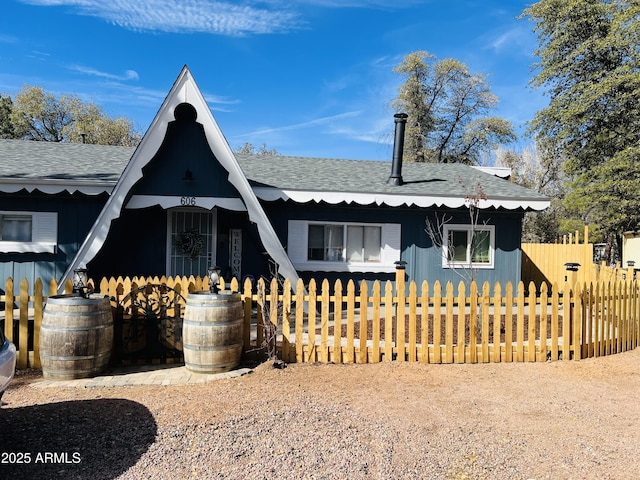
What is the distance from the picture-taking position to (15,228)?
9898 mm

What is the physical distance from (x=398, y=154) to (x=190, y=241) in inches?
250

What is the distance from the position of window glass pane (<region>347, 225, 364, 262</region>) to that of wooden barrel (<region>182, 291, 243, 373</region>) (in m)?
6.04

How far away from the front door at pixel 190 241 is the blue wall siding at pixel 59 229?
1806 millimetres

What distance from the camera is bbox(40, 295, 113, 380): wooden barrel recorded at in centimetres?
520

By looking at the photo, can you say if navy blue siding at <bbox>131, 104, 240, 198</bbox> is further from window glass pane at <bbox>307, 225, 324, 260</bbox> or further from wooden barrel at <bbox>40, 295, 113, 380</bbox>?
wooden barrel at <bbox>40, 295, 113, 380</bbox>

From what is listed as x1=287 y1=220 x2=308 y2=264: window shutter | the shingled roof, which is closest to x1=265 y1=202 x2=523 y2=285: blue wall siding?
x1=287 y1=220 x2=308 y2=264: window shutter

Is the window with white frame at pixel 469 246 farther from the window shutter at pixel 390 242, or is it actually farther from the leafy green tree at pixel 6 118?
the leafy green tree at pixel 6 118

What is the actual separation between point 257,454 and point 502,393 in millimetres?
3180

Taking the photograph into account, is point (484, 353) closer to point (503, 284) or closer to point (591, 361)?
point (591, 361)

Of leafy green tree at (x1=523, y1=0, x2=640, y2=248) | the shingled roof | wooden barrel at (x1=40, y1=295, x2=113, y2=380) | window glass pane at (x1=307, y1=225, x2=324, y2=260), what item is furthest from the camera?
leafy green tree at (x1=523, y1=0, x2=640, y2=248)

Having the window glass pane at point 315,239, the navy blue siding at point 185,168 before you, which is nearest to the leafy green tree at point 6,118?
the navy blue siding at point 185,168

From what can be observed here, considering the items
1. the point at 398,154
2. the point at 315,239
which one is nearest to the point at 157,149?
the point at 315,239

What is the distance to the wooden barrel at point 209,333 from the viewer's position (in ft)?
18.1

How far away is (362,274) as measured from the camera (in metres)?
11.3
